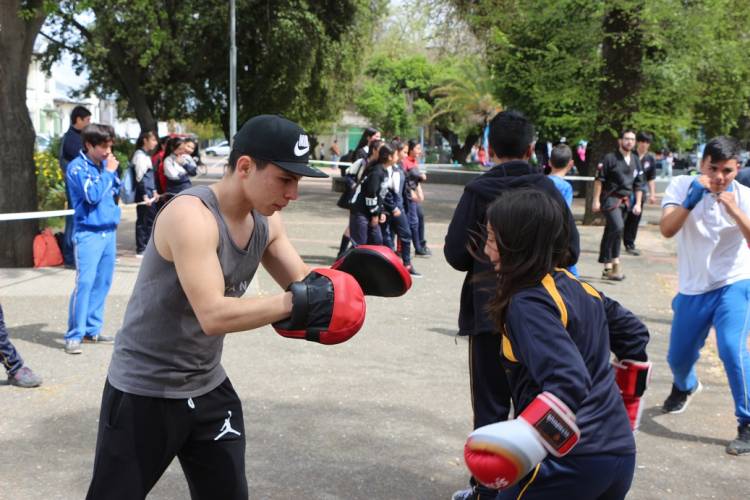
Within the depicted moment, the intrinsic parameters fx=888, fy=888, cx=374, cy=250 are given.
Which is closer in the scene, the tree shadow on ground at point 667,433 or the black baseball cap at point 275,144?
the black baseball cap at point 275,144

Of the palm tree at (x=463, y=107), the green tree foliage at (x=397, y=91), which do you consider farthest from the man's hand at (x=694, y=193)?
the green tree foliage at (x=397, y=91)

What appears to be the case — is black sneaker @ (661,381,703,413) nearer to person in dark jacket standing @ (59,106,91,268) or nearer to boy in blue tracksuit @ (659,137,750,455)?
boy in blue tracksuit @ (659,137,750,455)

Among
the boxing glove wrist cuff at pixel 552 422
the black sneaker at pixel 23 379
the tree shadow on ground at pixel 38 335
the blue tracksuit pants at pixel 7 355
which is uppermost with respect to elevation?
the boxing glove wrist cuff at pixel 552 422

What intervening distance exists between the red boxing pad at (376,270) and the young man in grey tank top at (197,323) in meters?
0.30

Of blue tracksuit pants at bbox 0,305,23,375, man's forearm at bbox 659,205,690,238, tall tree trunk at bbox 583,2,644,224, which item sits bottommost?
blue tracksuit pants at bbox 0,305,23,375

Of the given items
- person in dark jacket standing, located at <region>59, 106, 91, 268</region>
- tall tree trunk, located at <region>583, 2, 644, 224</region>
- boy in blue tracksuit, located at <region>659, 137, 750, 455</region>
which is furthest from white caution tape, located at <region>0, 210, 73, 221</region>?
→ tall tree trunk, located at <region>583, 2, 644, 224</region>

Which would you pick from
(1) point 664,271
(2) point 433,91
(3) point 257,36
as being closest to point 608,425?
Answer: (1) point 664,271

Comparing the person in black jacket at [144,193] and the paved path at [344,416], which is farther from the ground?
the person in black jacket at [144,193]

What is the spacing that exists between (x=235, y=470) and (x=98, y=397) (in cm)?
308

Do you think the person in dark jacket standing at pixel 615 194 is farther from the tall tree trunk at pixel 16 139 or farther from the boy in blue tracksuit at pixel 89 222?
the tall tree trunk at pixel 16 139

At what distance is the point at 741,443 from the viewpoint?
198 inches

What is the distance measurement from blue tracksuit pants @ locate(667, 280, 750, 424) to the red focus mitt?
314 centimetres

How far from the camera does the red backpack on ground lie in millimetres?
10883

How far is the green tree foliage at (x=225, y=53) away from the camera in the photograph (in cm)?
2388
